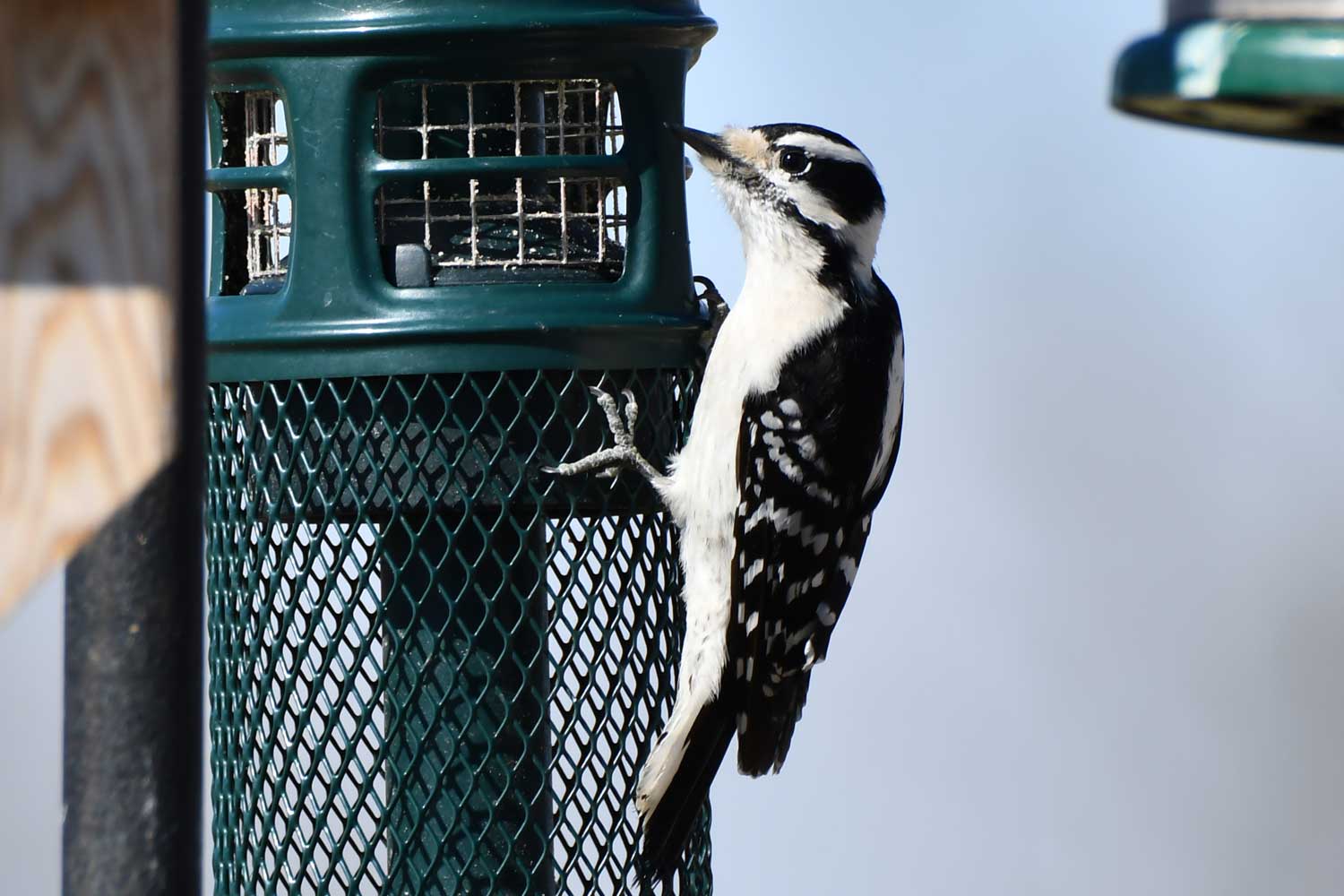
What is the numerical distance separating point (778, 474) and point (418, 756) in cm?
96

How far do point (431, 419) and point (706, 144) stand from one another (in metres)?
0.93

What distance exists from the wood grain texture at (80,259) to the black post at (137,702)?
53mm

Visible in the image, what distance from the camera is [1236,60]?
154cm

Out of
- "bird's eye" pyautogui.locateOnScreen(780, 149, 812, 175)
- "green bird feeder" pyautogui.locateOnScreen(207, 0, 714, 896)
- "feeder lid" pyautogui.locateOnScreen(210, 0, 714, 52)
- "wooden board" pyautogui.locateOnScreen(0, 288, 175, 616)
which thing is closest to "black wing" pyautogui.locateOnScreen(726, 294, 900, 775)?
"bird's eye" pyautogui.locateOnScreen(780, 149, 812, 175)

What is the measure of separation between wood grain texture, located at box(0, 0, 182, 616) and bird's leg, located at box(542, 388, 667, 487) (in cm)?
121

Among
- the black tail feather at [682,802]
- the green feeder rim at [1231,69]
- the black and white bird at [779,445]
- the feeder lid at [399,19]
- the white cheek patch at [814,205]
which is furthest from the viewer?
the white cheek patch at [814,205]

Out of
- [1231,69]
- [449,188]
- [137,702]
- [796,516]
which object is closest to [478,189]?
[449,188]

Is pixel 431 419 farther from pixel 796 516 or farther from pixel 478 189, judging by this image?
pixel 796 516

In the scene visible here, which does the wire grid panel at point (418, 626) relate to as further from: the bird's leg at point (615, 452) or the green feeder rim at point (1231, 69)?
the green feeder rim at point (1231, 69)

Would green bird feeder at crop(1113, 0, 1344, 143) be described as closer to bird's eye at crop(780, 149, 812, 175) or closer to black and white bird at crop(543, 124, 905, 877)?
black and white bird at crop(543, 124, 905, 877)

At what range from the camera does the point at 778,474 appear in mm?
3736

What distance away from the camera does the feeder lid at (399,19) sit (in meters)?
3.02

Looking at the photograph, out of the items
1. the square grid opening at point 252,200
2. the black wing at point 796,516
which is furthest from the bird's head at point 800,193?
the square grid opening at point 252,200

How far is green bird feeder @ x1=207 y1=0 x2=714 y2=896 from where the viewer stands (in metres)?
3.06
